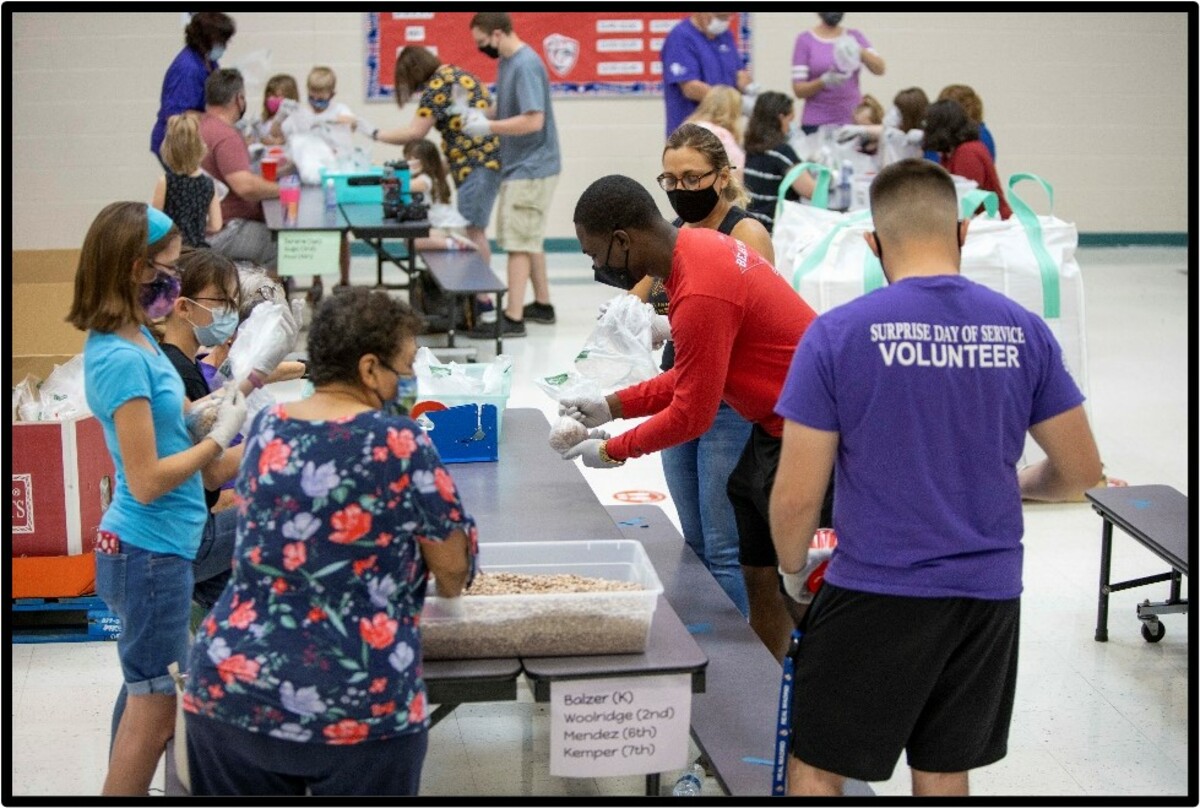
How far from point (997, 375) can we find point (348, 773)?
1.19 metres

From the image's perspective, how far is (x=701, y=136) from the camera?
3680mm

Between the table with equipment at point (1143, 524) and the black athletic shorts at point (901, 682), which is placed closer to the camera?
the black athletic shorts at point (901, 682)

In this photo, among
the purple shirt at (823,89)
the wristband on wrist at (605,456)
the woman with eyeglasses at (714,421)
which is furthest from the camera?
the purple shirt at (823,89)

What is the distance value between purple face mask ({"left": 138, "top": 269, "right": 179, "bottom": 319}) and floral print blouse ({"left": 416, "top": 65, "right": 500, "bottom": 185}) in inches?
203

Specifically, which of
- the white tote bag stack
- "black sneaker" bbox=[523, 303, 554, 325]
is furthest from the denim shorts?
"black sneaker" bbox=[523, 303, 554, 325]

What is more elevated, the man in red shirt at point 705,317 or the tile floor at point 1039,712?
the man in red shirt at point 705,317

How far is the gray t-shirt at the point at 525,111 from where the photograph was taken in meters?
7.86

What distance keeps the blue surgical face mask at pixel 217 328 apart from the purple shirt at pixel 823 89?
22.0 ft

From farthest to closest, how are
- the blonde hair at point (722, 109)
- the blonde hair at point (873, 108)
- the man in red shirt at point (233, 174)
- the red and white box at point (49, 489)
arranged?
the blonde hair at point (873, 108), the blonde hair at point (722, 109), the man in red shirt at point (233, 174), the red and white box at point (49, 489)

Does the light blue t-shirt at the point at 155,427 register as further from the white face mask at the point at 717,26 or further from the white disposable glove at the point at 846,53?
the white disposable glove at the point at 846,53

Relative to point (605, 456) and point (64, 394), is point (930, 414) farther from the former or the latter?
point (64, 394)

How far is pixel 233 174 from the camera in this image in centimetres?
744

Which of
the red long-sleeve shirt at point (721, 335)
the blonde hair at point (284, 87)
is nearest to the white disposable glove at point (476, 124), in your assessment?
the blonde hair at point (284, 87)

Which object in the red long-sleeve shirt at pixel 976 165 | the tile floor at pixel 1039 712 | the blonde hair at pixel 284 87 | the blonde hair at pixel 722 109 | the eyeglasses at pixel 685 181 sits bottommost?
the tile floor at pixel 1039 712
